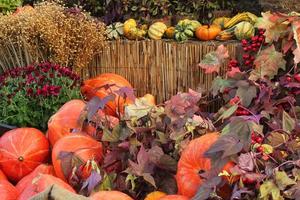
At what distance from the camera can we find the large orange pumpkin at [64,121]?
10.9ft

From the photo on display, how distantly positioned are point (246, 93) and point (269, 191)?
119cm

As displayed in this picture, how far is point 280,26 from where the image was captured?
3467 mm

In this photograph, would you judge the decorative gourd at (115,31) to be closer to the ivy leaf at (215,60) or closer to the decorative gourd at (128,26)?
the decorative gourd at (128,26)

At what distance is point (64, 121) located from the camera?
3.34 m

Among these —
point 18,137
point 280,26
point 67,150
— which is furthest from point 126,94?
point 280,26

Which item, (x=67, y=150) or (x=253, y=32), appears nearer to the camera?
(x=67, y=150)

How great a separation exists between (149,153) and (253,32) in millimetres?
1956

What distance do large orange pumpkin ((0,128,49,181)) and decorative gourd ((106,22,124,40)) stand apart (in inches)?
63.8

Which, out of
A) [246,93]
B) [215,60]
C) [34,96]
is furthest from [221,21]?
[34,96]

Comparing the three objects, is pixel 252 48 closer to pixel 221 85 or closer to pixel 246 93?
pixel 221 85

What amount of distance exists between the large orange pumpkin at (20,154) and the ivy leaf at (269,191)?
1.61 metres

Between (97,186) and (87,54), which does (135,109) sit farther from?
(87,54)

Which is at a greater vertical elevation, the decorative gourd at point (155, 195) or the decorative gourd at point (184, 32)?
the decorative gourd at point (184, 32)

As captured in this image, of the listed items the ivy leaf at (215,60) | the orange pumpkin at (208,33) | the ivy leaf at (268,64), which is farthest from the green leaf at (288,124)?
the orange pumpkin at (208,33)
